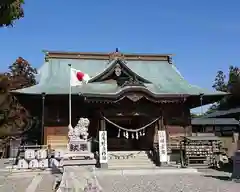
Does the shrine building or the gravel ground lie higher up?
the shrine building

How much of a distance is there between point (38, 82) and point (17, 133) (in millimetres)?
8909

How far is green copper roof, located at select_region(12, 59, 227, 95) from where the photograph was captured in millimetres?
19938

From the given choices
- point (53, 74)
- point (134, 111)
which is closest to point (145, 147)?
point (134, 111)

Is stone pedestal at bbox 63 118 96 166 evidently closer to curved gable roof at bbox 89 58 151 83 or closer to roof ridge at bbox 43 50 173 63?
curved gable roof at bbox 89 58 151 83

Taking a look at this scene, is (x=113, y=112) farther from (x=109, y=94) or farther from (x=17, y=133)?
(x=17, y=133)

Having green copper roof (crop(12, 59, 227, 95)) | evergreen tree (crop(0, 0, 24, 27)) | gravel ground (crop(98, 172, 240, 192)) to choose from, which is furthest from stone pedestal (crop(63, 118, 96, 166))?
green copper roof (crop(12, 59, 227, 95))

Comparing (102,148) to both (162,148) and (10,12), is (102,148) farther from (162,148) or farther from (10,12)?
(10,12)

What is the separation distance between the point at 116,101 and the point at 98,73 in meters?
5.96

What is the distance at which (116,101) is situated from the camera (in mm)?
17438

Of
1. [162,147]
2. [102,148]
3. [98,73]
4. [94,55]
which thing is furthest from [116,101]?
[94,55]

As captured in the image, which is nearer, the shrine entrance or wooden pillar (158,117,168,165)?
wooden pillar (158,117,168,165)

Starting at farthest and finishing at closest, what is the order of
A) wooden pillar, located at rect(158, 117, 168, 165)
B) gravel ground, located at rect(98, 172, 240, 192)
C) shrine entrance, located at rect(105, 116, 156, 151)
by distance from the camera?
shrine entrance, located at rect(105, 116, 156, 151) < wooden pillar, located at rect(158, 117, 168, 165) < gravel ground, located at rect(98, 172, 240, 192)

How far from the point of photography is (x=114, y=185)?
11.7 meters

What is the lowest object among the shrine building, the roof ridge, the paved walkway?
the paved walkway
